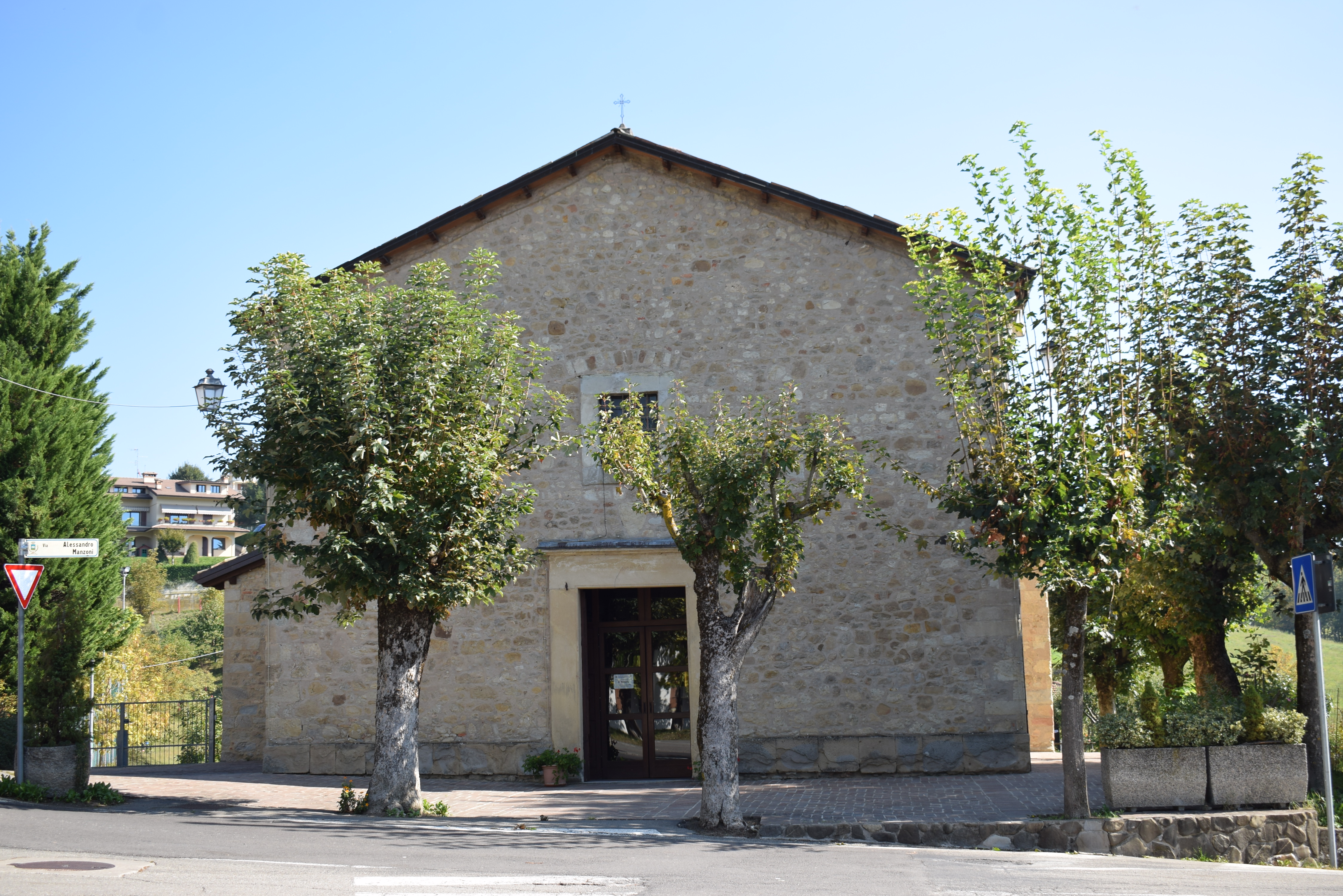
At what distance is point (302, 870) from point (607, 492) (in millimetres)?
6922

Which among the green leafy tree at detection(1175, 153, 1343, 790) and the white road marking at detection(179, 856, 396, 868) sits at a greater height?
the green leafy tree at detection(1175, 153, 1343, 790)

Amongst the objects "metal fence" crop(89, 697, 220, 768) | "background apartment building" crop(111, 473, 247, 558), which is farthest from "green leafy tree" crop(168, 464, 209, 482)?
"metal fence" crop(89, 697, 220, 768)

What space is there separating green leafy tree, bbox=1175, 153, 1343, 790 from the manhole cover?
10473 mm

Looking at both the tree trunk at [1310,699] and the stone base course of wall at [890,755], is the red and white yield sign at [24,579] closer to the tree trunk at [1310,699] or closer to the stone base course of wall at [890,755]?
the stone base course of wall at [890,755]

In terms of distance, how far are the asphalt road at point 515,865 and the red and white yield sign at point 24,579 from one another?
7.12 feet

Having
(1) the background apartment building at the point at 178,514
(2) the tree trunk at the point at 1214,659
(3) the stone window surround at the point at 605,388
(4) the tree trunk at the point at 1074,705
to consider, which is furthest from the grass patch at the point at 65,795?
(1) the background apartment building at the point at 178,514

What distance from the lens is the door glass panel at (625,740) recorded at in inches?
516

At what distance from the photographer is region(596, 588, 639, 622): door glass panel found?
13.4 metres

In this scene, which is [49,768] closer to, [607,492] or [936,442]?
[607,492]

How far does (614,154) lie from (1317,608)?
968cm

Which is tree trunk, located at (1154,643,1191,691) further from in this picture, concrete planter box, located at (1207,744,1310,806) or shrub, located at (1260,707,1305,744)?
concrete planter box, located at (1207,744,1310,806)

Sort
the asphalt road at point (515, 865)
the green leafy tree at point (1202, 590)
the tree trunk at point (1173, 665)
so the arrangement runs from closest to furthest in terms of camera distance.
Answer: the asphalt road at point (515, 865)
the green leafy tree at point (1202, 590)
the tree trunk at point (1173, 665)

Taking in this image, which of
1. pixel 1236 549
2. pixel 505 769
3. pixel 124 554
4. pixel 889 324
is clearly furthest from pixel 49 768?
pixel 1236 549

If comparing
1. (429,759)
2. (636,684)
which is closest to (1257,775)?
(636,684)
